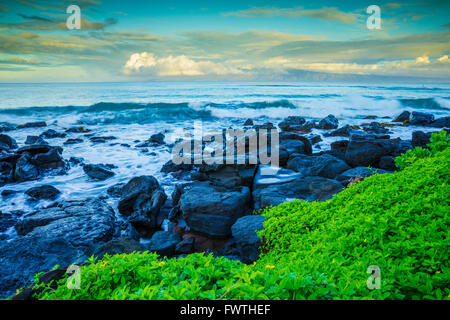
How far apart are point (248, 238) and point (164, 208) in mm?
4551

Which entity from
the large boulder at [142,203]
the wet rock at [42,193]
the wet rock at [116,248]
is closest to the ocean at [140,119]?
the wet rock at [42,193]

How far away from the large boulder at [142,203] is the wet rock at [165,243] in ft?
3.86

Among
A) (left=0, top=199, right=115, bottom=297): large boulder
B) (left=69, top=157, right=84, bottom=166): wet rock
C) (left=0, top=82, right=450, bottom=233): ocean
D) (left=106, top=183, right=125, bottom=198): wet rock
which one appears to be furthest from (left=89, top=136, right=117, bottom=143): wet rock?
(left=0, top=199, right=115, bottom=297): large boulder

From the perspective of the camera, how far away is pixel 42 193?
1005 cm

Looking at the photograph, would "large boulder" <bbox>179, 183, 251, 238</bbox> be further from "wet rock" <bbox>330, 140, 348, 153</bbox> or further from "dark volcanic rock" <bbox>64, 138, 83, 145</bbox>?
"dark volcanic rock" <bbox>64, 138, 83, 145</bbox>

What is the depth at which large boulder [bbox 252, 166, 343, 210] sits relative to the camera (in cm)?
695

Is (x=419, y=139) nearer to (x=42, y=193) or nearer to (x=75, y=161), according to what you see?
(x=42, y=193)

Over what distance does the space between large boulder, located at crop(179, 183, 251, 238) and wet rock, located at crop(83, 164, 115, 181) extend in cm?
652

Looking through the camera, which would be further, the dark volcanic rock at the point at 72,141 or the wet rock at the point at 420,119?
the wet rock at the point at 420,119

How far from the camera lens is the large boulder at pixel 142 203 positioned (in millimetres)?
8297

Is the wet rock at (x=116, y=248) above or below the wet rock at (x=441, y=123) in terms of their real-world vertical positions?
below

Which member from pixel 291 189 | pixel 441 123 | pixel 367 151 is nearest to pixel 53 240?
pixel 291 189

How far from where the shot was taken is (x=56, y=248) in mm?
5492

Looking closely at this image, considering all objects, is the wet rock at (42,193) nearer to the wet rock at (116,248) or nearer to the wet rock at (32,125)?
the wet rock at (116,248)
